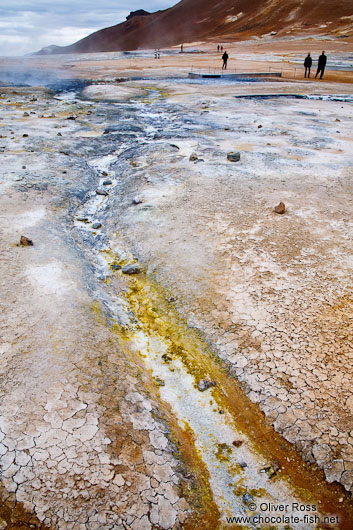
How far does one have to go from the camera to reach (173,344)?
518 centimetres

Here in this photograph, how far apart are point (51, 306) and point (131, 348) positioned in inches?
51.3

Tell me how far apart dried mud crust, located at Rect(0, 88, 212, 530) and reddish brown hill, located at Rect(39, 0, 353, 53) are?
71.8 metres

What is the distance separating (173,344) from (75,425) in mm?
1897

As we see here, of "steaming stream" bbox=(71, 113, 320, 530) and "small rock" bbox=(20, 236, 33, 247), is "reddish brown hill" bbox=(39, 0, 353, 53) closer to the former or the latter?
"small rock" bbox=(20, 236, 33, 247)

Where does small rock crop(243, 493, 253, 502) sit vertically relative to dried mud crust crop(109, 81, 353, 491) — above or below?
below

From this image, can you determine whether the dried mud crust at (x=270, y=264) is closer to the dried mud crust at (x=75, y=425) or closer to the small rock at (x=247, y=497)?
the small rock at (x=247, y=497)

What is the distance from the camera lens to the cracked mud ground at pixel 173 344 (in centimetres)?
333

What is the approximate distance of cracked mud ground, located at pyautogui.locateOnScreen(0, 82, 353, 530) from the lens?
3.33 m

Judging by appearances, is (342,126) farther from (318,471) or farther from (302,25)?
(302,25)

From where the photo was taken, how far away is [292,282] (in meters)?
5.82

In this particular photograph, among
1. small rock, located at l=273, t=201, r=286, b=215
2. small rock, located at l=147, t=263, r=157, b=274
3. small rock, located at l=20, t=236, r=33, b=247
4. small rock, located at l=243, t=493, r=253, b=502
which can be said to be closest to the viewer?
small rock, located at l=243, t=493, r=253, b=502

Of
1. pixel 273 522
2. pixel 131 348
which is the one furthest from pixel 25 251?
pixel 273 522

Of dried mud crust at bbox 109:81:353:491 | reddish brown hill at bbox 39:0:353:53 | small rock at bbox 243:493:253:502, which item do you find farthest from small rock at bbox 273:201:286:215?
reddish brown hill at bbox 39:0:353:53

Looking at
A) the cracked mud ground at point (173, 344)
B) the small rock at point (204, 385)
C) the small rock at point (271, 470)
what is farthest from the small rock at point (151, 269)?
the small rock at point (271, 470)
